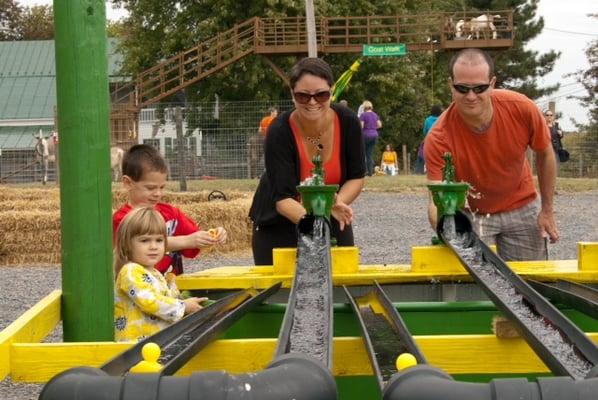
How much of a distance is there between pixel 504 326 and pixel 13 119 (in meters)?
52.4

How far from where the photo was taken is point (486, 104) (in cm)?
397

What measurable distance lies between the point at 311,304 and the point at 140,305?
2.80 feet

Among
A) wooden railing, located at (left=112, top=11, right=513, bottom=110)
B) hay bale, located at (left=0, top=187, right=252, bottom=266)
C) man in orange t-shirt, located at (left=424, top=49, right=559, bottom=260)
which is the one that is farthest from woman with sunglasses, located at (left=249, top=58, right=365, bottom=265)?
wooden railing, located at (left=112, top=11, right=513, bottom=110)

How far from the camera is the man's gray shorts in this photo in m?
4.44

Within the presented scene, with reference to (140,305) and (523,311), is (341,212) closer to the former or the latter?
(140,305)

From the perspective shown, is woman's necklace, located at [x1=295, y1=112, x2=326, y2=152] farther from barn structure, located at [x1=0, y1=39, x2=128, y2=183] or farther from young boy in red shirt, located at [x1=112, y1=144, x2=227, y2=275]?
barn structure, located at [x1=0, y1=39, x2=128, y2=183]

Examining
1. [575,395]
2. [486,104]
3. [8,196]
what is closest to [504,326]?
[575,395]

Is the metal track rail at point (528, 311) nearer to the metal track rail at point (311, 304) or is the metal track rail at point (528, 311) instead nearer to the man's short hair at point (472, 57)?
the metal track rail at point (311, 304)

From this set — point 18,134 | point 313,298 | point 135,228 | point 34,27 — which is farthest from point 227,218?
point 34,27

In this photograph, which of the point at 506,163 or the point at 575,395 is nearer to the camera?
the point at 575,395

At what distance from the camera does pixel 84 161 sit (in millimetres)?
2709

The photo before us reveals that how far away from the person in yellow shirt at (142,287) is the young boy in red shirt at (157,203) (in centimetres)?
33

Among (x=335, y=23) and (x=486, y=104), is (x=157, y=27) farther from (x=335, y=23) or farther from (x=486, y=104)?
(x=486, y=104)

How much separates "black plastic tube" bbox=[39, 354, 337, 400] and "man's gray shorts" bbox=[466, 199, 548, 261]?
3.01m
